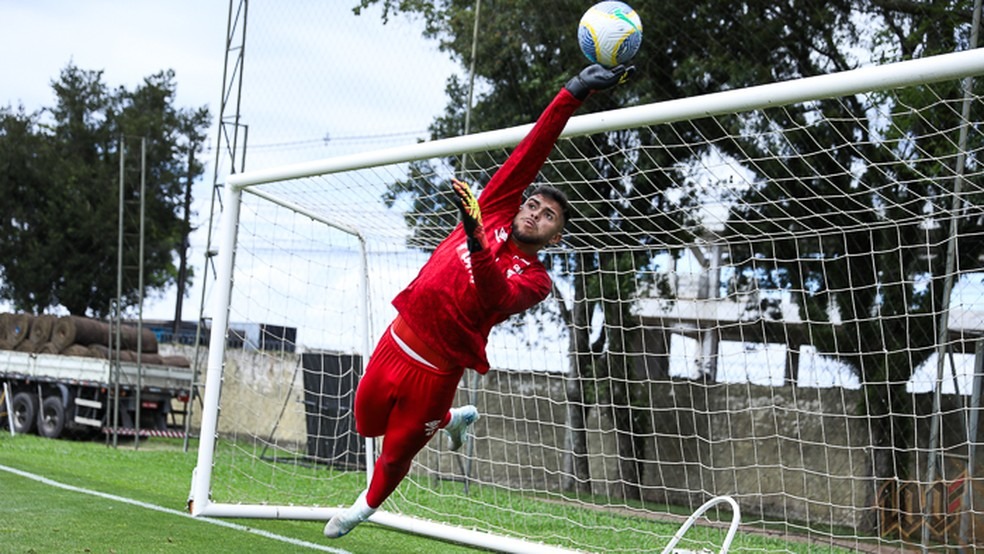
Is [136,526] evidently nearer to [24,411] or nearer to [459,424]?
[459,424]

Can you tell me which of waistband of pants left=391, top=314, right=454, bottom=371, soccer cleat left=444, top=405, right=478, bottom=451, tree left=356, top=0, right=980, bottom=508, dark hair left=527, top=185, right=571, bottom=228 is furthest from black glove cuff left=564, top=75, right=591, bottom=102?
tree left=356, top=0, right=980, bottom=508

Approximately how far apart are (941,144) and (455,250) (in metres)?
7.33

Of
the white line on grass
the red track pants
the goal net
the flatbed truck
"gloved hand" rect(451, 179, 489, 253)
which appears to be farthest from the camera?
the flatbed truck

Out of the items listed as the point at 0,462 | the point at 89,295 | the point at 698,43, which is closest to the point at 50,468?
the point at 0,462

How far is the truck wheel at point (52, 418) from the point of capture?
19.1 m

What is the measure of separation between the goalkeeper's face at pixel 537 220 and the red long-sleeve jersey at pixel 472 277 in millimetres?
102

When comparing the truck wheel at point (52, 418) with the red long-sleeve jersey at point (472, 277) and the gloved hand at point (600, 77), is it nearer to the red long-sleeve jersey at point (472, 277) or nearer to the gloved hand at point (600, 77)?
the red long-sleeve jersey at point (472, 277)

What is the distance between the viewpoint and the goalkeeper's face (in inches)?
199

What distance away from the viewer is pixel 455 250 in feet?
16.7

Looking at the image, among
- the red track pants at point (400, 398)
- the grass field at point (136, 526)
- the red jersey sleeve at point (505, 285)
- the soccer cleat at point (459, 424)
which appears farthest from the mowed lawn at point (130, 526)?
the red jersey sleeve at point (505, 285)

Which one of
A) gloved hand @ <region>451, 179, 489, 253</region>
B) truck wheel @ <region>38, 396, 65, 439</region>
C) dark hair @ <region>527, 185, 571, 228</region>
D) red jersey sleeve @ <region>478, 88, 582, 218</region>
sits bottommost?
truck wheel @ <region>38, 396, 65, 439</region>

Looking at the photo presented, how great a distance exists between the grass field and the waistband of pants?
2467 millimetres

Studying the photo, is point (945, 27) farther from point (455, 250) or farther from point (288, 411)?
point (288, 411)

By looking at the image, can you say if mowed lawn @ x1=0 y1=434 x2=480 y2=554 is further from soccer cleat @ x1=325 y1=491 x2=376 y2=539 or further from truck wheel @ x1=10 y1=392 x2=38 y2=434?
truck wheel @ x1=10 y1=392 x2=38 y2=434
